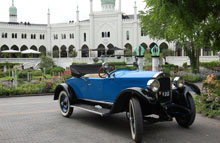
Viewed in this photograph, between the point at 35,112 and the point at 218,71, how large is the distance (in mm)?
19031

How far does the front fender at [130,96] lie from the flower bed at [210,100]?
2.91m

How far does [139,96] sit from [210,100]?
11.7 feet

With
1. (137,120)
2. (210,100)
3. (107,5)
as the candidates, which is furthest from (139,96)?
(107,5)

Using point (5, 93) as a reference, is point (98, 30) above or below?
above

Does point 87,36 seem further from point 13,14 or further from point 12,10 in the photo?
point 12,10

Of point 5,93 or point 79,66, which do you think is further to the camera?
point 5,93

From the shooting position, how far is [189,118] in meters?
5.61

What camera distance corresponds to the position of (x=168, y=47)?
51.5m

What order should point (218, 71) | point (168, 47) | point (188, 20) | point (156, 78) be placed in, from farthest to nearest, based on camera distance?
point (168, 47) → point (218, 71) → point (188, 20) → point (156, 78)

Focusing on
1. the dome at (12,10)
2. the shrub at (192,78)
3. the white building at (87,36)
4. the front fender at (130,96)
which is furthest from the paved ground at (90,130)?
the dome at (12,10)

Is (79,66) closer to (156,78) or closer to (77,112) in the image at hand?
(77,112)

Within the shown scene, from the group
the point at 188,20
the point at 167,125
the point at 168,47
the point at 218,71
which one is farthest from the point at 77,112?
the point at 168,47

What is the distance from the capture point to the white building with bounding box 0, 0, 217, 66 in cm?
5366

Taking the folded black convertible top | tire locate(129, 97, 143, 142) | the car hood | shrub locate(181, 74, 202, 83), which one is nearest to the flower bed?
the car hood
